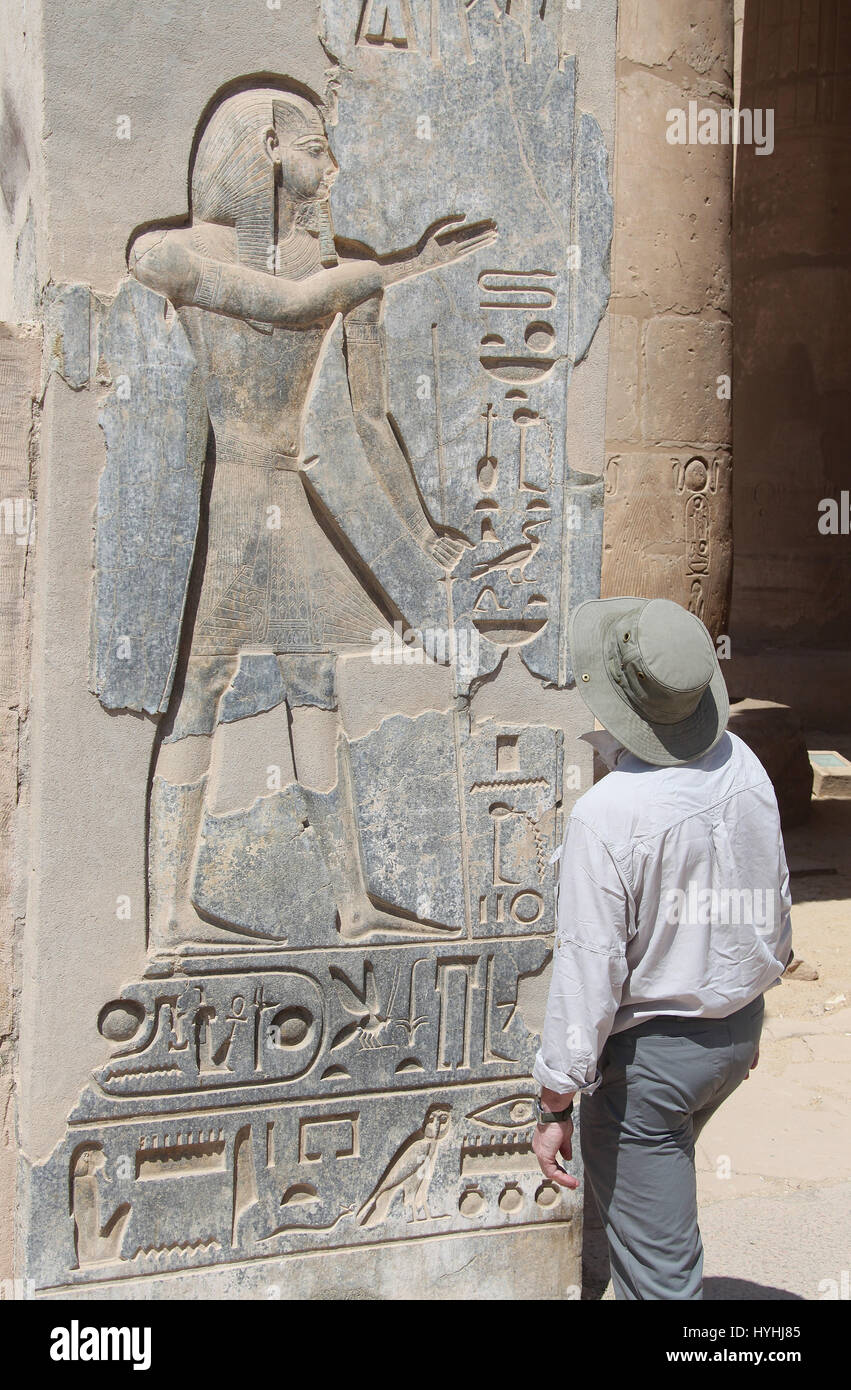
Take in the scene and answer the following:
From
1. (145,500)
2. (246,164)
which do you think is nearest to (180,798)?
(145,500)

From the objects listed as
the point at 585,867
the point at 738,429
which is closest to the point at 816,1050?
the point at 585,867

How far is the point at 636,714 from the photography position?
2.39 meters

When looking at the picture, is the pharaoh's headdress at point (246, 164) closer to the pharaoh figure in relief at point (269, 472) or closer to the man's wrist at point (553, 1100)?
the pharaoh figure in relief at point (269, 472)

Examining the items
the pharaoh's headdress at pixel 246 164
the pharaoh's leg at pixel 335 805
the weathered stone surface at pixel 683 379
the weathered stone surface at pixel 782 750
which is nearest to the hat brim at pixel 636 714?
the pharaoh's leg at pixel 335 805

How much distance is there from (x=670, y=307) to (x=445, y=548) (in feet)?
10.3

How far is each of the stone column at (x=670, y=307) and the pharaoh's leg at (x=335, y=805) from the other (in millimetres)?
2950

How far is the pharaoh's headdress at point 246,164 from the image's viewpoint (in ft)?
9.14

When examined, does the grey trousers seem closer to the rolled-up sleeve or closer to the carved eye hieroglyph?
the rolled-up sleeve

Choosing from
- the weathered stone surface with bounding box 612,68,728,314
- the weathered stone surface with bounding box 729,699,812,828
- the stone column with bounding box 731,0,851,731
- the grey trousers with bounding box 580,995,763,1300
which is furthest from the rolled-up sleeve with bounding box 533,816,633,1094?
the stone column with bounding box 731,0,851,731

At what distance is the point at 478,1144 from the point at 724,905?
1.16 m

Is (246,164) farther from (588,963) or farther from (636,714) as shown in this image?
(588,963)

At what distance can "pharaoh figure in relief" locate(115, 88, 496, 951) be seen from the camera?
2.81 meters
